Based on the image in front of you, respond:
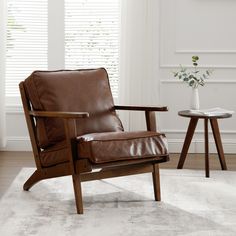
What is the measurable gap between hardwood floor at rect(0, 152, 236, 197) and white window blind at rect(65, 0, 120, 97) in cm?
94

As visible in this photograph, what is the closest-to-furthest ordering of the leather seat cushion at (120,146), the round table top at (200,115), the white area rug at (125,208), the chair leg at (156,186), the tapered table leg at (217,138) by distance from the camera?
the white area rug at (125,208), the leather seat cushion at (120,146), the chair leg at (156,186), the round table top at (200,115), the tapered table leg at (217,138)

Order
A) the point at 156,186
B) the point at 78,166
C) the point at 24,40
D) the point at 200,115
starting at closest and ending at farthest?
the point at 78,166
the point at 156,186
the point at 200,115
the point at 24,40

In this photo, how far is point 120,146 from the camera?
3648mm

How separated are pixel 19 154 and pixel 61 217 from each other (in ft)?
7.14

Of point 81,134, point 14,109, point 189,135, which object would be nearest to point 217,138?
point 189,135

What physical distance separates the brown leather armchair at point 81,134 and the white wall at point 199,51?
142cm

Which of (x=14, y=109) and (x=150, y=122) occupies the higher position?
(x=150, y=122)

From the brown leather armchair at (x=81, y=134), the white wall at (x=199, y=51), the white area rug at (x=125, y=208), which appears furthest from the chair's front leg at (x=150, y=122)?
the white wall at (x=199, y=51)

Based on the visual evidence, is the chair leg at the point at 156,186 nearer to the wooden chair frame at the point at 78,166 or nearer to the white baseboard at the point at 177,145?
the wooden chair frame at the point at 78,166

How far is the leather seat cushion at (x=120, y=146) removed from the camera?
3562 mm

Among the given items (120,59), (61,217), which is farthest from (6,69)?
(61,217)

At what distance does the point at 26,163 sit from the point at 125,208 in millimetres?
1657

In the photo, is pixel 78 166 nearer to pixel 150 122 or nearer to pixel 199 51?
pixel 150 122

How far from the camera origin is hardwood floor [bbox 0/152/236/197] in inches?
189
